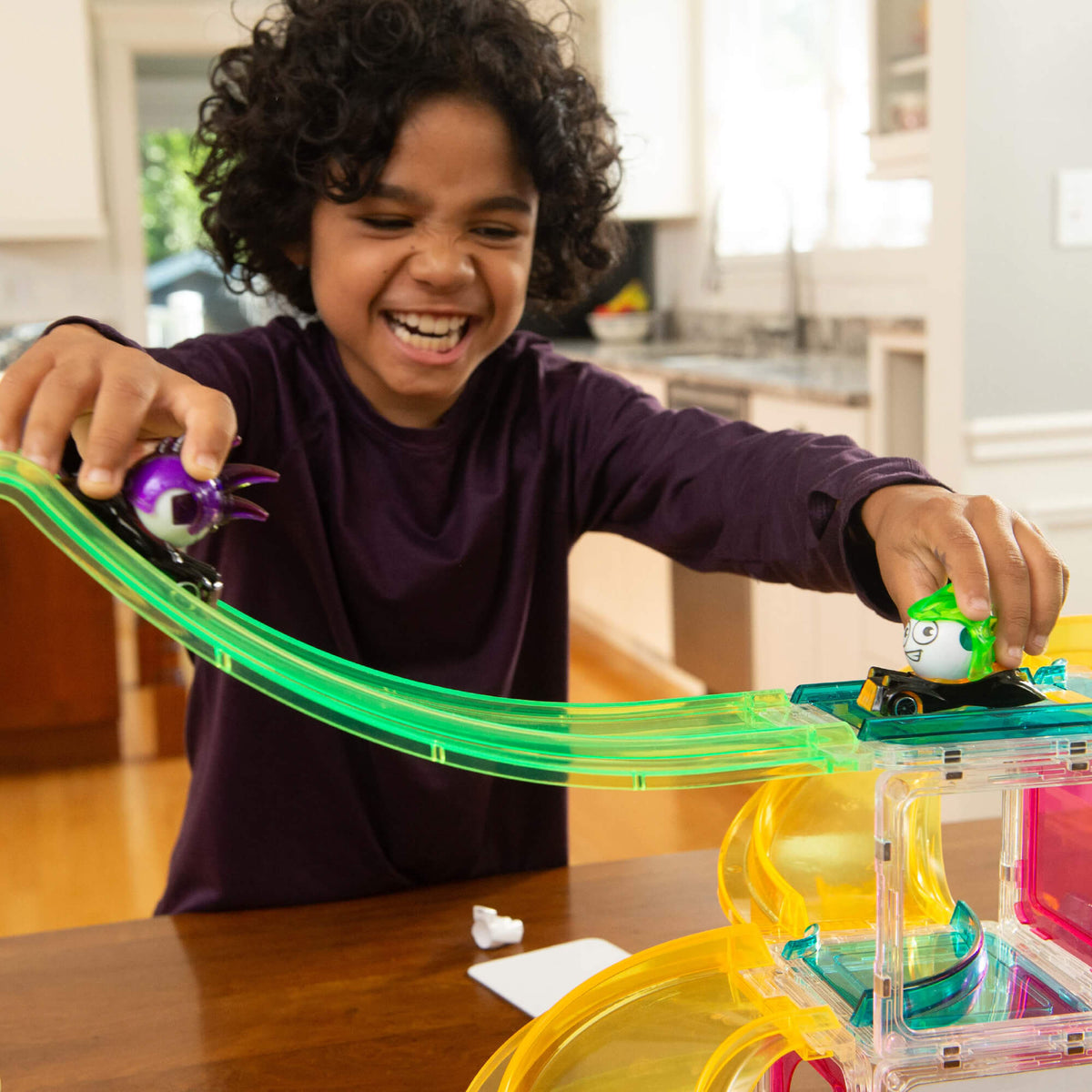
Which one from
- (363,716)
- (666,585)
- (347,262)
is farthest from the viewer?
(666,585)

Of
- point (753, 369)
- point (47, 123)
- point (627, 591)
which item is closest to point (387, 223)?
point (753, 369)

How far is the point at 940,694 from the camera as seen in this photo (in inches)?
23.1

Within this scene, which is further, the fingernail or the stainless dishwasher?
the stainless dishwasher

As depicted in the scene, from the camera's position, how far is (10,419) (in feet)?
2.10

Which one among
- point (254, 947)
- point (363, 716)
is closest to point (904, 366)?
point (254, 947)

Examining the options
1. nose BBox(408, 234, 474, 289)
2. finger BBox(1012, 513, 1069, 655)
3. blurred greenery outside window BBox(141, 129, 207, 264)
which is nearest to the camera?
finger BBox(1012, 513, 1069, 655)

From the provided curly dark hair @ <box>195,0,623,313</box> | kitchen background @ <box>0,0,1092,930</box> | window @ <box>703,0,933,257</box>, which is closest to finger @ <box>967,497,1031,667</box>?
curly dark hair @ <box>195,0,623,313</box>

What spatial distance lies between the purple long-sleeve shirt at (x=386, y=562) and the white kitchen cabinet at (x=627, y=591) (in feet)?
7.52

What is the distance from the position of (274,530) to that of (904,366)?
72.0 inches

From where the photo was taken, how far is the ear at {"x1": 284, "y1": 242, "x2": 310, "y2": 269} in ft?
4.04

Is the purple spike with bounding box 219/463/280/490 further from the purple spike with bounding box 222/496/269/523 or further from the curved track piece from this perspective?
the curved track piece

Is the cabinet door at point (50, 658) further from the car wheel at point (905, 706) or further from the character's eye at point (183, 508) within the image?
the car wheel at point (905, 706)

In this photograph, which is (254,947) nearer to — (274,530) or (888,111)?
(274,530)

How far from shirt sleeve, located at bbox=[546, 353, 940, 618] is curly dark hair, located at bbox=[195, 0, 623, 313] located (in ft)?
0.72
